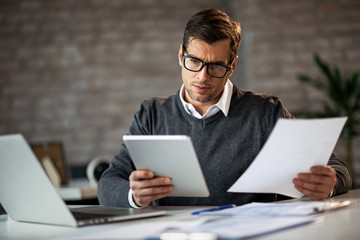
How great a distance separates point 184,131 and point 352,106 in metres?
3.14

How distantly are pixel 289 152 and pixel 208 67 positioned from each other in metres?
0.63

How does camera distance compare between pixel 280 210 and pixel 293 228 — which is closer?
pixel 293 228

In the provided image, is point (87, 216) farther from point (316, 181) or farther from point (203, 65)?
point (203, 65)

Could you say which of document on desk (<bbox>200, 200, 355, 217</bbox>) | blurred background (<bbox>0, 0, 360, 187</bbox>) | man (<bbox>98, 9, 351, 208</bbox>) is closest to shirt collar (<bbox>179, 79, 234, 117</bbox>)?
man (<bbox>98, 9, 351, 208</bbox>)

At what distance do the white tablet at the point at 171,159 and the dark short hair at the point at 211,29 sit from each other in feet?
2.13

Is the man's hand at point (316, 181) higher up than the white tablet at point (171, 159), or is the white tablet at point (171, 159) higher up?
the white tablet at point (171, 159)

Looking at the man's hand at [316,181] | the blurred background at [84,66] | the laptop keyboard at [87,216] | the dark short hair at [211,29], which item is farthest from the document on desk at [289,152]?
the blurred background at [84,66]

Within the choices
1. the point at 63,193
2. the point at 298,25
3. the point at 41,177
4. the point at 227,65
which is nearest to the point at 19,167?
the point at 41,177

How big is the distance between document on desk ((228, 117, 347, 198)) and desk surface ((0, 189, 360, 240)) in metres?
0.17

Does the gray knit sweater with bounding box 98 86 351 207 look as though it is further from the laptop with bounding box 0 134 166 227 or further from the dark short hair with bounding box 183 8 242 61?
the laptop with bounding box 0 134 166 227

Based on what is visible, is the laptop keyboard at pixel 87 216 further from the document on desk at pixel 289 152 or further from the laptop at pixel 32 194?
the document on desk at pixel 289 152

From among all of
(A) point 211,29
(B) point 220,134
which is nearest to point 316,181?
(B) point 220,134

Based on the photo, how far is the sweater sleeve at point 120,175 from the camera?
1.68 m

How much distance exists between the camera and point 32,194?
132 cm
